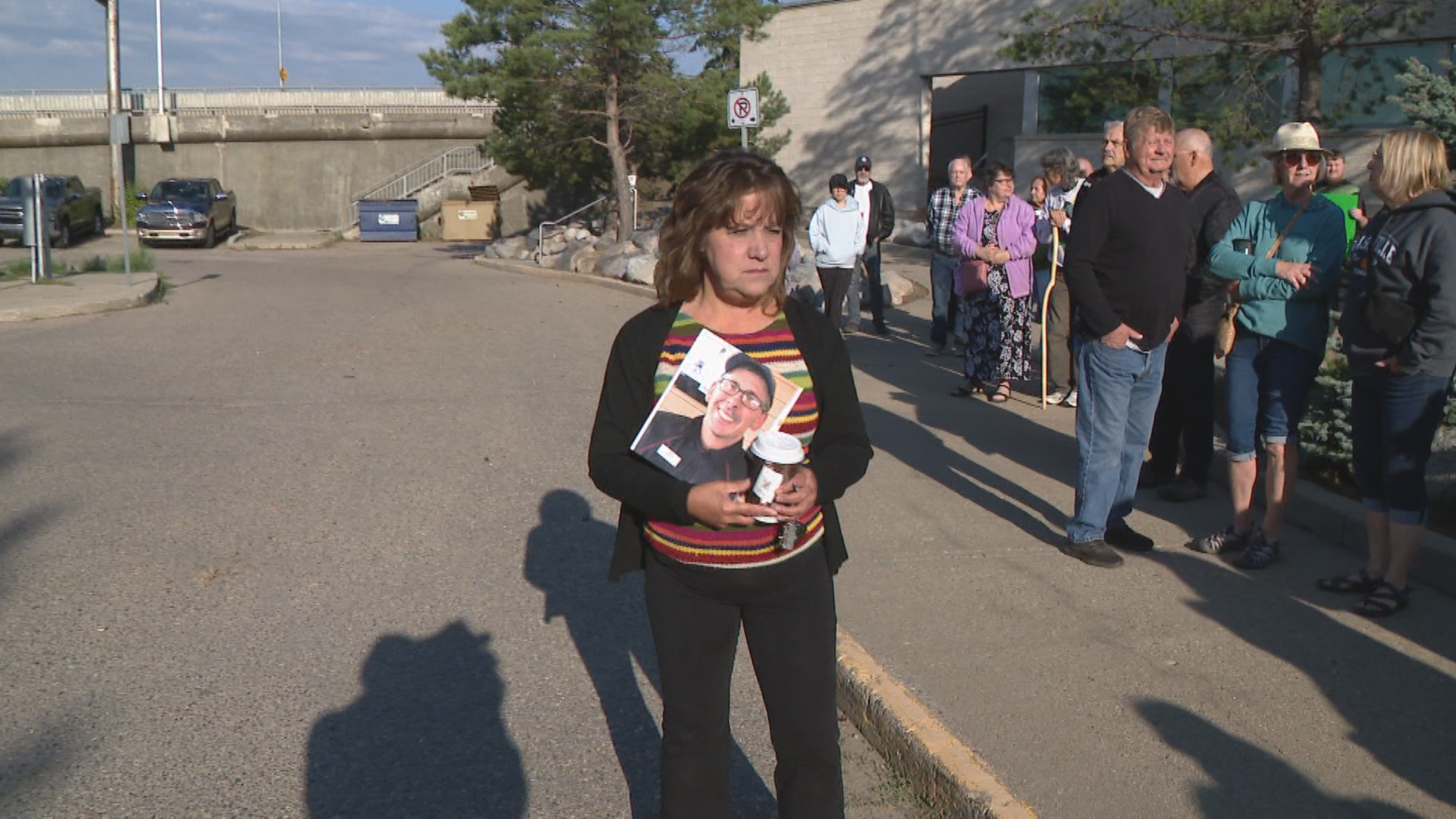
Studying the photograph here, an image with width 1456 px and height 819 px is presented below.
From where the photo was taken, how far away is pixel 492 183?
38188 mm

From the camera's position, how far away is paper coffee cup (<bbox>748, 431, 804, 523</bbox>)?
2.72 meters

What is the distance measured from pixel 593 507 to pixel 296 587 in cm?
188

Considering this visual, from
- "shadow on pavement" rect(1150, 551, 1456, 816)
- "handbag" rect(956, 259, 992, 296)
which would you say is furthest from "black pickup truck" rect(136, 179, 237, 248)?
"shadow on pavement" rect(1150, 551, 1456, 816)

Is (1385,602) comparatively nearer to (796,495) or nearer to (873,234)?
(796,495)

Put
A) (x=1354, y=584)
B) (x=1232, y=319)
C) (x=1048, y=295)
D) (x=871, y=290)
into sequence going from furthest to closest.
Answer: (x=871, y=290) < (x=1048, y=295) < (x=1232, y=319) < (x=1354, y=584)

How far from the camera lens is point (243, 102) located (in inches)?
1705

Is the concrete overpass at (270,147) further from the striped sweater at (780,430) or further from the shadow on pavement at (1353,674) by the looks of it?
the striped sweater at (780,430)

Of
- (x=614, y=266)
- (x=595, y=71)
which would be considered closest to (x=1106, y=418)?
(x=614, y=266)

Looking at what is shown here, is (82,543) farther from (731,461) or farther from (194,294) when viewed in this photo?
(194,294)

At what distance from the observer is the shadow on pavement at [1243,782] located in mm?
3801

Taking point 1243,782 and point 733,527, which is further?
point 1243,782

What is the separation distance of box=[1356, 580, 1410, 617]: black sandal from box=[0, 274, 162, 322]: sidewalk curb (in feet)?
47.3

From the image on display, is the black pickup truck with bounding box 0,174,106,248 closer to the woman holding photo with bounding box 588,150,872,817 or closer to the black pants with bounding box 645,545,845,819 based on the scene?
the woman holding photo with bounding box 588,150,872,817

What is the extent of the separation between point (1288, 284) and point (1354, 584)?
4.50 ft
